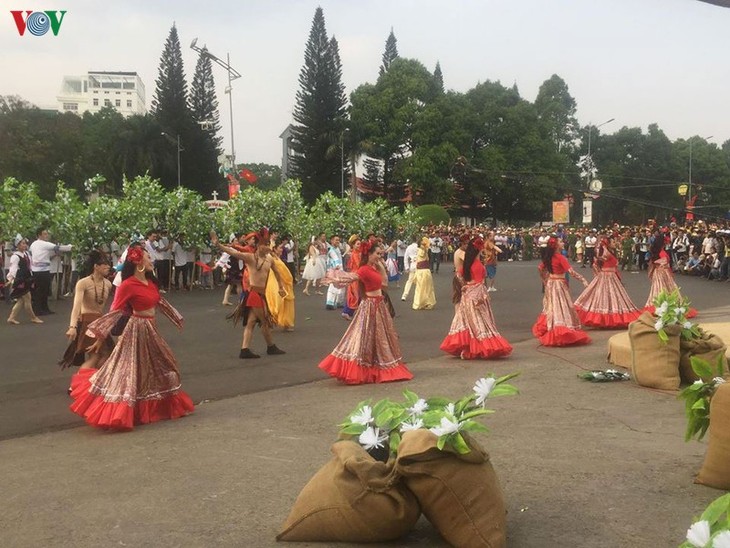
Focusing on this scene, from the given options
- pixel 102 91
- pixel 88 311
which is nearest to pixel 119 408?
pixel 88 311

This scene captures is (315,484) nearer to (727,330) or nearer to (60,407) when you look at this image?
(60,407)

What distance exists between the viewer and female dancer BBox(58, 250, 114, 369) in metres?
8.45

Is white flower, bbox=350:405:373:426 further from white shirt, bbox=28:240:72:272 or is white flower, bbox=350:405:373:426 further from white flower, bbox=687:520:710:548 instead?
white shirt, bbox=28:240:72:272

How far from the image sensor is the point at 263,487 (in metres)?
5.66

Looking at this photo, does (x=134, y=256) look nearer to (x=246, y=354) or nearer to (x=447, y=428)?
(x=246, y=354)

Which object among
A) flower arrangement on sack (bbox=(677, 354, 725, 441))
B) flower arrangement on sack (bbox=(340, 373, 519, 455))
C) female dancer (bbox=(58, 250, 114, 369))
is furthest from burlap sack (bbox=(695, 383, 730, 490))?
female dancer (bbox=(58, 250, 114, 369))

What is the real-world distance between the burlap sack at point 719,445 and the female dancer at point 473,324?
5.93 m

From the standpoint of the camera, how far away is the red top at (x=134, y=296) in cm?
805

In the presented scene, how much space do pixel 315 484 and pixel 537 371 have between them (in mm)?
6216

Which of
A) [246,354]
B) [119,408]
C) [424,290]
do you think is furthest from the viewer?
[424,290]

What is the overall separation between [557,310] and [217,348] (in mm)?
5426

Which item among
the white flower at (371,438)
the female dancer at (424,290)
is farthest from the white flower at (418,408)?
the female dancer at (424,290)

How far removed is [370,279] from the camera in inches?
407

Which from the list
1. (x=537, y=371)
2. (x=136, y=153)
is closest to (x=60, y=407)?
(x=537, y=371)
